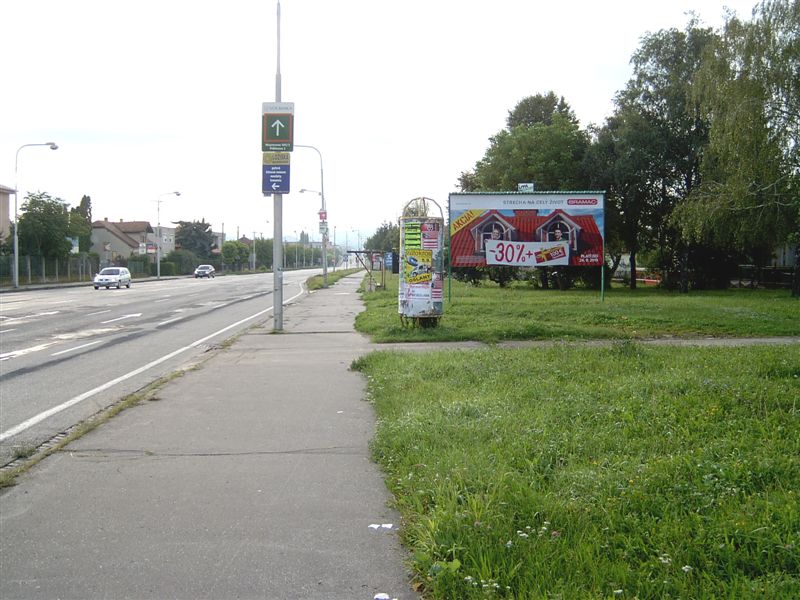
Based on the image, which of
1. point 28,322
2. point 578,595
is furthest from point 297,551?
point 28,322

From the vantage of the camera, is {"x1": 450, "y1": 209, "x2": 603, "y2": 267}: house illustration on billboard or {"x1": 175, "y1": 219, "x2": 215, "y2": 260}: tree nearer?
{"x1": 450, "y1": 209, "x2": 603, "y2": 267}: house illustration on billboard

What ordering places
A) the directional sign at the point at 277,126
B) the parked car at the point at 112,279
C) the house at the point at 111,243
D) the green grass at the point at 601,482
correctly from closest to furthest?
1. the green grass at the point at 601,482
2. the directional sign at the point at 277,126
3. the parked car at the point at 112,279
4. the house at the point at 111,243

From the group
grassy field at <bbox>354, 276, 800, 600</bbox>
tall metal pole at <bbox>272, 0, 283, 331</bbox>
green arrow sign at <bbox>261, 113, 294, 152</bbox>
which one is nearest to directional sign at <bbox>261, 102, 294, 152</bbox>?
green arrow sign at <bbox>261, 113, 294, 152</bbox>

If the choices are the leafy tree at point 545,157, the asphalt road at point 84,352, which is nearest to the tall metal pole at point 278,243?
the asphalt road at point 84,352

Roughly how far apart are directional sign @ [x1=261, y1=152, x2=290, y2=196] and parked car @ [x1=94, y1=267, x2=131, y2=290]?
3337cm

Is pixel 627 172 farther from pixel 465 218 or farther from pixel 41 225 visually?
pixel 41 225

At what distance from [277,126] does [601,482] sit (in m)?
14.0

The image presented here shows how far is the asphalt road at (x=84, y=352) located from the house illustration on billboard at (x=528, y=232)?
257 inches

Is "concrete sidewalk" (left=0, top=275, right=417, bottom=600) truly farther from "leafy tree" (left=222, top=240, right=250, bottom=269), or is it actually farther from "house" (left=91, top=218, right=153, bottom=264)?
"leafy tree" (left=222, top=240, right=250, bottom=269)

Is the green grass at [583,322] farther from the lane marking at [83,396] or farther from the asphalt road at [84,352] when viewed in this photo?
the asphalt road at [84,352]

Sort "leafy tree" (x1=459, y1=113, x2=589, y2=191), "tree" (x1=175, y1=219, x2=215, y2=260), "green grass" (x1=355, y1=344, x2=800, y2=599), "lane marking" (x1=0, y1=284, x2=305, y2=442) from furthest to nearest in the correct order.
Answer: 1. "tree" (x1=175, y1=219, x2=215, y2=260)
2. "leafy tree" (x1=459, y1=113, x2=589, y2=191)
3. "lane marking" (x1=0, y1=284, x2=305, y2=442)
4. "green grass" (x1=355, y1=344, x2=800, y2=599)

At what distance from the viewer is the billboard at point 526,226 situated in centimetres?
2097

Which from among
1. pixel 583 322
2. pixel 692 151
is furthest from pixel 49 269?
pixel 583 322

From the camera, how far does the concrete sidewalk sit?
379 centimetres
